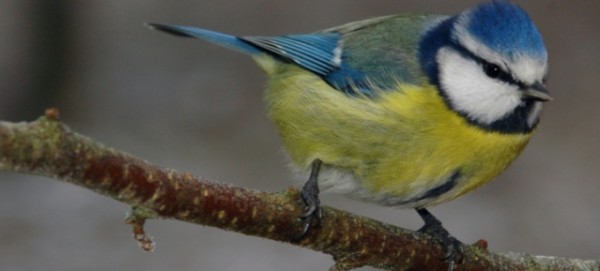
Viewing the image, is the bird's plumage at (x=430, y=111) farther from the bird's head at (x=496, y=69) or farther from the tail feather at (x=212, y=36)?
the tail feather at (x=212, y=36)

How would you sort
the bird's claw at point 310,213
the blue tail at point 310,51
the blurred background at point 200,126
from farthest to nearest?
the blurred background at point 200,126 < the blue tail at point 310,51 < the bird's claw at point 310,213

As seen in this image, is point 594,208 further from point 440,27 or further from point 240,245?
point 440,27

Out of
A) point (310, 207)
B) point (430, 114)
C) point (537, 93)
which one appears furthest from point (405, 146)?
point (310, 207)

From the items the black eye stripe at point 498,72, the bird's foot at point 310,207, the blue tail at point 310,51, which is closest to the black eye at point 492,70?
the black eye stripe at point 498,72

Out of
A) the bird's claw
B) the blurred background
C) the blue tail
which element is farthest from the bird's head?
the blurred background

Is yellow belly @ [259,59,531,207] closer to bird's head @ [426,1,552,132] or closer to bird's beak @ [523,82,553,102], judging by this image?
bird's head @ [426,1,552,132]

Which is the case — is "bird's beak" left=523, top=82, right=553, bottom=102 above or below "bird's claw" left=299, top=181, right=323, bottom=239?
above

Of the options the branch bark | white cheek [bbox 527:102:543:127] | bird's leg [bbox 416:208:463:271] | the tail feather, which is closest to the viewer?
the branch bark

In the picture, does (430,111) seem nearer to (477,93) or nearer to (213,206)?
(477,93)
